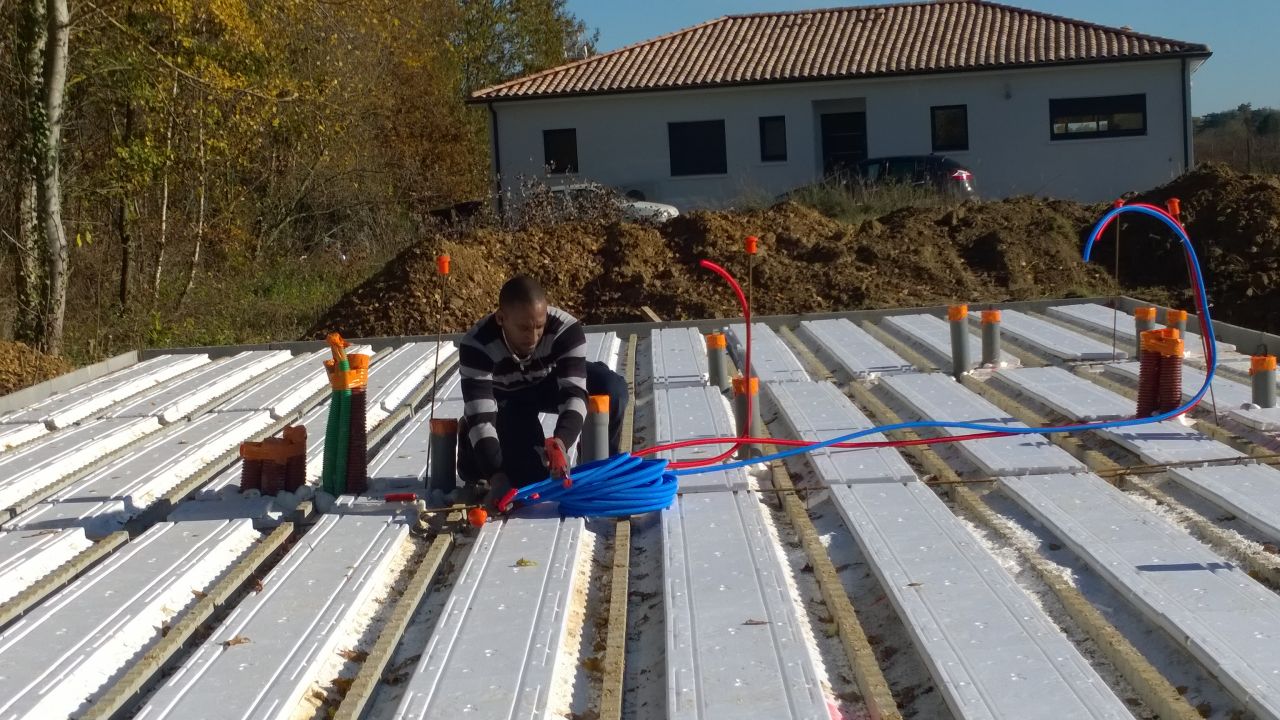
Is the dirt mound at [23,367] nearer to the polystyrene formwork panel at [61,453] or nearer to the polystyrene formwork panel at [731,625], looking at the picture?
the polystyrene formwork panel at [61,453]

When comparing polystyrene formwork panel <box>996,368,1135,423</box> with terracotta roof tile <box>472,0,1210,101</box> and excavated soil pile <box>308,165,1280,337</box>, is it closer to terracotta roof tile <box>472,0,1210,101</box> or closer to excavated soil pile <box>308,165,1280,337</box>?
excavated soil pile <box>308,165,1280,337</box>

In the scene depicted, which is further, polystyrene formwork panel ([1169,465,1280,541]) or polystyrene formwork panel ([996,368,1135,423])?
polystyrene formwork panel ([996,368,1135,423])

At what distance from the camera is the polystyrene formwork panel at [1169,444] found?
15.0 ft

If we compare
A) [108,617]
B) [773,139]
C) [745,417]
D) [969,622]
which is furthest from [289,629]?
[773,139]

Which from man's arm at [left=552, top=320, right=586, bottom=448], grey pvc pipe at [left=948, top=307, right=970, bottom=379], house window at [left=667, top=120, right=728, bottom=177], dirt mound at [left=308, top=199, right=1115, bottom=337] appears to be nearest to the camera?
man's arm at [left=552, top=320, right=586, bottom=448]

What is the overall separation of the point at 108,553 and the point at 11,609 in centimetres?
63

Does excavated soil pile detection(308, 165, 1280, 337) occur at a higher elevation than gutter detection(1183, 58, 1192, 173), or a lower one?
lower

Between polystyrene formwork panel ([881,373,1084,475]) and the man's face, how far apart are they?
170 centimetres

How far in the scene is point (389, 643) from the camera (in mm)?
3242

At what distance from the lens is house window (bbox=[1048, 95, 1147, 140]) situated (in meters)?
24.7

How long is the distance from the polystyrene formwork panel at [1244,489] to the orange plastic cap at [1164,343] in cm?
76

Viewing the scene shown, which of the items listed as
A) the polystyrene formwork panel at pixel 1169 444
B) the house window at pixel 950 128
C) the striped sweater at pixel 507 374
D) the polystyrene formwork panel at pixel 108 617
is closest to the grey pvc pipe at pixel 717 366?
the striped sweater at pixel 507 374

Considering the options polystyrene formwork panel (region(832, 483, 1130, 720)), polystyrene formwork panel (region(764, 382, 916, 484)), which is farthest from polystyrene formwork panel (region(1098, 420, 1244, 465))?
polystyrene formwork panel (region(832, 483, 1130, 720))

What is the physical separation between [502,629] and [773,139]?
23842mm
